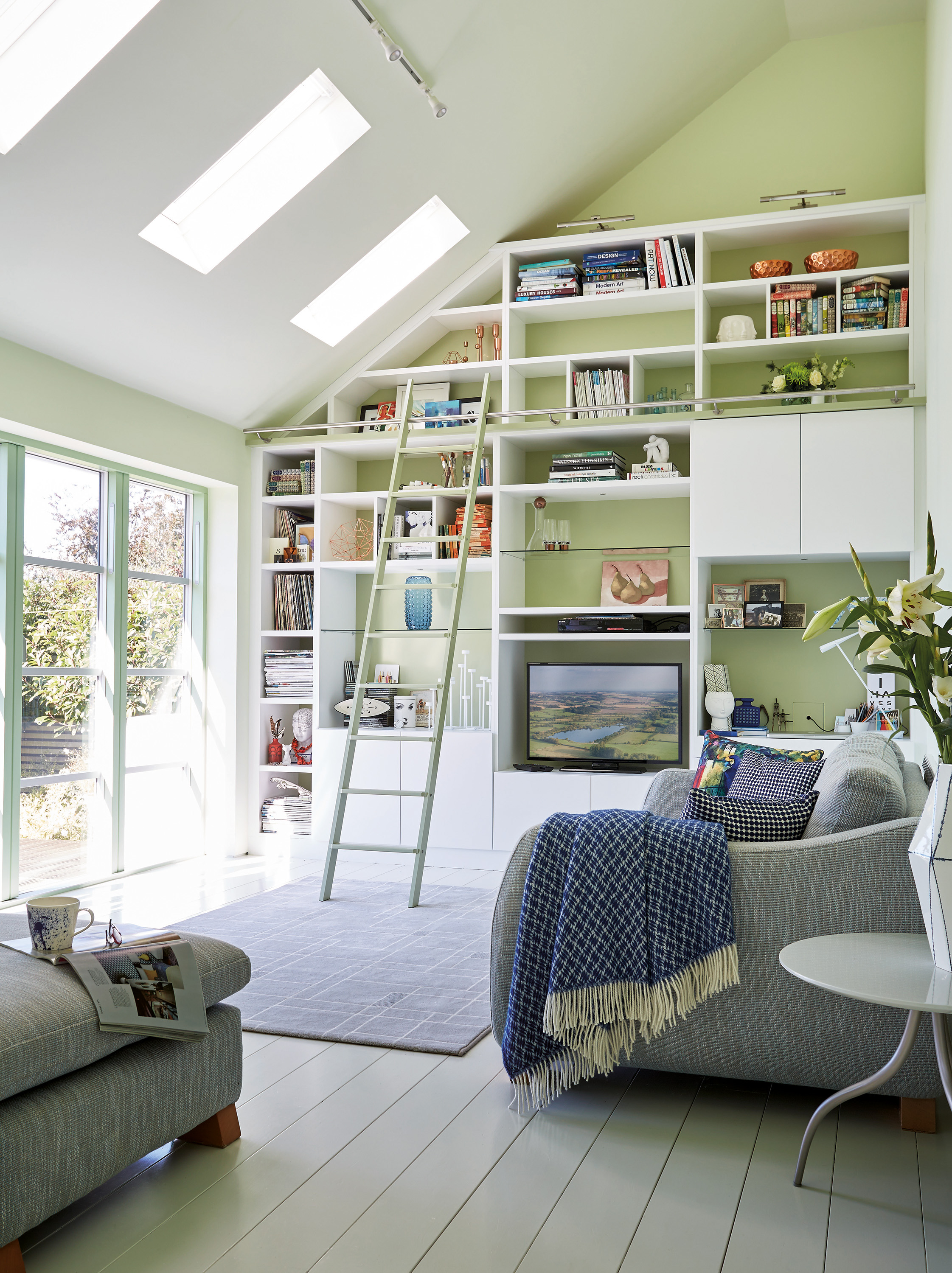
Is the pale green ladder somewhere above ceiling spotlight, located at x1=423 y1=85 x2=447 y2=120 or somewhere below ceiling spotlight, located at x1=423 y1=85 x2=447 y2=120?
below

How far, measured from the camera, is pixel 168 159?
155 inches

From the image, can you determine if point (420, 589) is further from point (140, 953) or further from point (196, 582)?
point (140, 953)

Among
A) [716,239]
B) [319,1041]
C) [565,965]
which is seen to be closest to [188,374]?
[716,239]

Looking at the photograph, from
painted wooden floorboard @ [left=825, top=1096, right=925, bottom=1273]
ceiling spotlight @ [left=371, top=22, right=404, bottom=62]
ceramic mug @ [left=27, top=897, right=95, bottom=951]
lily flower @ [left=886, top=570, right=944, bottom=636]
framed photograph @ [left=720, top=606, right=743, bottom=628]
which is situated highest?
ceiling spotlight @ [left=371, top=22, right=404, bottom=62]

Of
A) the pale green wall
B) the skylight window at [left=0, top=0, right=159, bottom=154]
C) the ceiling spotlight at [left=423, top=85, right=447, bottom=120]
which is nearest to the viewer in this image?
the skylight window at [left=0, top=0, right=159, bottom=154]

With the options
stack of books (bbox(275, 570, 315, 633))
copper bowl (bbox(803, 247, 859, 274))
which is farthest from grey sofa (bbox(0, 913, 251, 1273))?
copper bowl (bbox(803, 247, 859, 274))

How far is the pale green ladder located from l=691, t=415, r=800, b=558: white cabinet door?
3.77 ft

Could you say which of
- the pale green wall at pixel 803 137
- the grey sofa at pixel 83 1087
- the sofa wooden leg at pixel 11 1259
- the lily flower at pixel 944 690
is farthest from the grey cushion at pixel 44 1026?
the pale green wall at pixel 803 137

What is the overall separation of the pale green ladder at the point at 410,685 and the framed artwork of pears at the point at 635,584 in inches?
31.9

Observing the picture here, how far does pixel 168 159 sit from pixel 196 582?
259cm

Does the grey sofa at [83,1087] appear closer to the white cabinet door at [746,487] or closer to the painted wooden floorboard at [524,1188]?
the painted wooden floorboard at [524,1188]

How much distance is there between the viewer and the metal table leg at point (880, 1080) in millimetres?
2004

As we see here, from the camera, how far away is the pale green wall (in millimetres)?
5309

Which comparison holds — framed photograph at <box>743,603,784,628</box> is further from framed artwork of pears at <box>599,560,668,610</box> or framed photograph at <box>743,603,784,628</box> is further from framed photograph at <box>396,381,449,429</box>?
framed photograph at <box>396,381,449,429</box>
